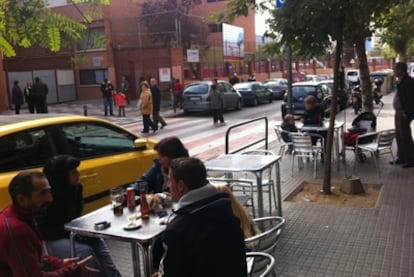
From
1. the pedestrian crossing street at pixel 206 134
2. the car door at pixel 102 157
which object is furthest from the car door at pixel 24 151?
the pedestrian crossing street at pixel 206 134

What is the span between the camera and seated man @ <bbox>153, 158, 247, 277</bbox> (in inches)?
97.3

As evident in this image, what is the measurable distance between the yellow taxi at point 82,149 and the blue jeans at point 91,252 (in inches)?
48.6

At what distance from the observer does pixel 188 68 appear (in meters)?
33.9

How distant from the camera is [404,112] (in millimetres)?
8492

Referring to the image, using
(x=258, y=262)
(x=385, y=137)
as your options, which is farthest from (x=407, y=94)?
(x=258, y=262)

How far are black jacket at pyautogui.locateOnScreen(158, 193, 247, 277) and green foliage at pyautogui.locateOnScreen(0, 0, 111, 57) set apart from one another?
128cm

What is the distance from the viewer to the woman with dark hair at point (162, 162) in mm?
4242

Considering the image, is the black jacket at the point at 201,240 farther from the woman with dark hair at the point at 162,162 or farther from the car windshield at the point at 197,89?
the car windshield at the point at 197,89

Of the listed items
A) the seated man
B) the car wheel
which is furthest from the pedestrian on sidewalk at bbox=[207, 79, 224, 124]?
the seated man

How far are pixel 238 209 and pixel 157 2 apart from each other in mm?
34253

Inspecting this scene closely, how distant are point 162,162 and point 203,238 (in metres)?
1.89

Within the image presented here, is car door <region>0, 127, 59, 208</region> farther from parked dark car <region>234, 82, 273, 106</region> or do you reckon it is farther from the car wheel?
parked dark car <region>234, 82, 273, 106</region>

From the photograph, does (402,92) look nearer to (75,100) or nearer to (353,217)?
(353,217)

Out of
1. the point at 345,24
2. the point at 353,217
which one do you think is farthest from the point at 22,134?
the point at 345,24
